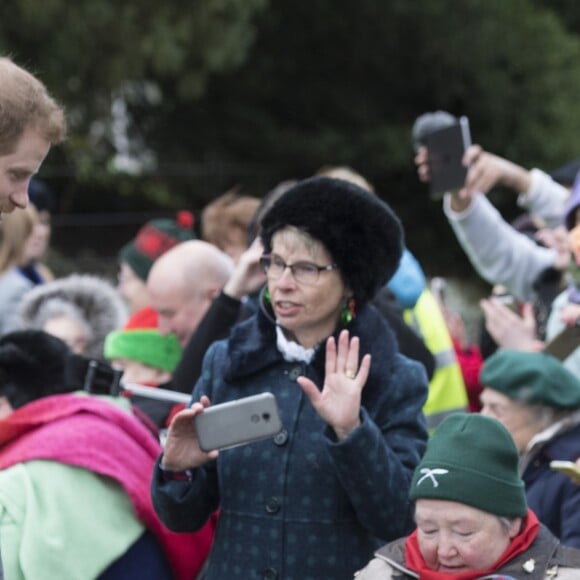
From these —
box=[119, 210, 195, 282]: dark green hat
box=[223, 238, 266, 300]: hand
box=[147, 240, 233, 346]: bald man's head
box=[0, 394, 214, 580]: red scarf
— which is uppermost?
box=[223, 238, 266, 300]: hand

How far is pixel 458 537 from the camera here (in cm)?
308

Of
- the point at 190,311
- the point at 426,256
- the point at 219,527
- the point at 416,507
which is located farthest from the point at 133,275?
the point at 426,256

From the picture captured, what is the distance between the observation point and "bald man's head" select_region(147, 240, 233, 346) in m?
4.89

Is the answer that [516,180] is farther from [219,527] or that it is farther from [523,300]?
[219,527]

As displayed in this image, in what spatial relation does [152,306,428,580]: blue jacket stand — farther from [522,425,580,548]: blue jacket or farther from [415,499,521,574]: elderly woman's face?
[522,425,580,548]: blue jacket

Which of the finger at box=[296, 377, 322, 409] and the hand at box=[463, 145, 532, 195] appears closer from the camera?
the finger at box=[296, 377, 322, 409]

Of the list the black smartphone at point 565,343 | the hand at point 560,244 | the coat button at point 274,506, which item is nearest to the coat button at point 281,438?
the coat button at point 274,506

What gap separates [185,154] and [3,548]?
15.2 meters

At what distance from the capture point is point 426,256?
59.3 feet

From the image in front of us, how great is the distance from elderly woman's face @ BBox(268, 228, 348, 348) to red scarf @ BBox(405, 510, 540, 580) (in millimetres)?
642

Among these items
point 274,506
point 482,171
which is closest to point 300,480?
point 274,506

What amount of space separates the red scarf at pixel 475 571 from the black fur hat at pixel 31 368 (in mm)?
1298

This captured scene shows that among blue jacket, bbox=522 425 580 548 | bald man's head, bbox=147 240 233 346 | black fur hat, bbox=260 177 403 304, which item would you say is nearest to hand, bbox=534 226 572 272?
blue jacket, bbox=522 425 580 548

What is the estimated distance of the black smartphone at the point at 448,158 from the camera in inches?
192
